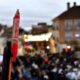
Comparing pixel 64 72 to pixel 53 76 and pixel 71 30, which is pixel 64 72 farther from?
pixel 71 30

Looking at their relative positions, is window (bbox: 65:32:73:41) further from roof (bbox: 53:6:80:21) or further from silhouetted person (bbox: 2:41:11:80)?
silhouetted person (bbox: 2:41:11:80)

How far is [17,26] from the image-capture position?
90.7 inches

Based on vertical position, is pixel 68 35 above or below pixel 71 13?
below

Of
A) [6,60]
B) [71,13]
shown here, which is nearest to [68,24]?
[71,13]

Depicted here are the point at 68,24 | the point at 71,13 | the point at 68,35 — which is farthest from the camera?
the point at 68,24

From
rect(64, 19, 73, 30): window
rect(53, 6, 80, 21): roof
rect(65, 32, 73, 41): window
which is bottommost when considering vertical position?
rect(65, 32, 73, 41): window

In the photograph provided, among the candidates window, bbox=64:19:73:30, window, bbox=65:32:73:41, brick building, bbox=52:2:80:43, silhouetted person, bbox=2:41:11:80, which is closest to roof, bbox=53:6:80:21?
brick building, bbox=52:2:80:43

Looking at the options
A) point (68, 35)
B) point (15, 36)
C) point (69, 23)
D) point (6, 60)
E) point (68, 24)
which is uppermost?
point (69, 23)

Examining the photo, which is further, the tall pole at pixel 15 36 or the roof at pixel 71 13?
the roof at pixel 71 13

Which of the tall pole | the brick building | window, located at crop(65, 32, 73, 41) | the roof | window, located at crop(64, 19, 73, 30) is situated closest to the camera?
the tall pole

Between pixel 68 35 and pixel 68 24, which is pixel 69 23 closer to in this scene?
pixel 68 24

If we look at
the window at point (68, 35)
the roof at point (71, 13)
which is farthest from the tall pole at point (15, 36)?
the roof at point (71, 13)

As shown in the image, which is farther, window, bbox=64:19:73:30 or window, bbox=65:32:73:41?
window, bbox=64:19:73:30

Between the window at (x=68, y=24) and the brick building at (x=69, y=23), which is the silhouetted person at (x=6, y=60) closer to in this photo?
the brick building at (x=69, y=23)
